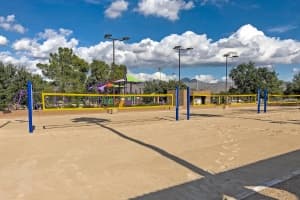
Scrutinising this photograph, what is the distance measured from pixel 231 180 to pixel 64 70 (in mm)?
32027

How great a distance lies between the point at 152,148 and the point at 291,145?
3597 mm

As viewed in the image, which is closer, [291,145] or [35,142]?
[291,145]

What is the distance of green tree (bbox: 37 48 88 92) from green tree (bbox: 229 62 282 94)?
132 feet

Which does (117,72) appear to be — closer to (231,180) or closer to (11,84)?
(11,84)

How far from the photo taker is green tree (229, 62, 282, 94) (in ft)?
204

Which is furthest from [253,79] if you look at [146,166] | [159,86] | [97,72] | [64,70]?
[146,166]

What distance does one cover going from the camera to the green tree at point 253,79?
6219 cm

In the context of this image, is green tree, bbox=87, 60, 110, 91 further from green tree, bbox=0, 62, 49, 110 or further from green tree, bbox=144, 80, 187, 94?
green tree, bbox=144, 80, 187, 94

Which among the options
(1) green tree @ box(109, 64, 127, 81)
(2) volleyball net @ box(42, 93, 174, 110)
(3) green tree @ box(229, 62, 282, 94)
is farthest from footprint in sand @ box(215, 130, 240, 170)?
(3) green tree @ box(229, 62, 282, 94)

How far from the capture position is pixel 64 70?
34.4 metres

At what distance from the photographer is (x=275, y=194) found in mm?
3936

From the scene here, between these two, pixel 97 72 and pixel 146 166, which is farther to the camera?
pixel 97 72

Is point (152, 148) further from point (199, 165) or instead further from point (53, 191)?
point (53, 191)

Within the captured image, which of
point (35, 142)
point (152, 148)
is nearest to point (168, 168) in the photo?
point (152, 148)
